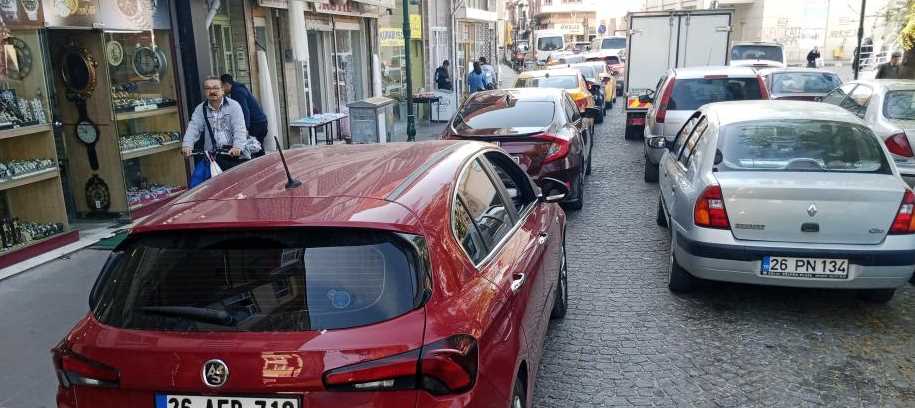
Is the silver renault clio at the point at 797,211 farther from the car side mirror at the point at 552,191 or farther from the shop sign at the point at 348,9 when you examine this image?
the shop sign at the point at 348,9

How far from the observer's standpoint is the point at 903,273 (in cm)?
473

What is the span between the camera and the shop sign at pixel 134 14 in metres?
7.66

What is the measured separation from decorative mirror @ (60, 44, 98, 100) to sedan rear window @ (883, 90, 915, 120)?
9217 millimetres

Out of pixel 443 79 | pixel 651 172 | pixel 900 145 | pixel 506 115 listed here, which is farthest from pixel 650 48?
pixel 900 145

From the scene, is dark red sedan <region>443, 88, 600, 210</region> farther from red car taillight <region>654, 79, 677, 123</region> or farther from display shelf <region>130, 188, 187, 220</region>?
display shelf <region>130, 188, 187, 220</region>

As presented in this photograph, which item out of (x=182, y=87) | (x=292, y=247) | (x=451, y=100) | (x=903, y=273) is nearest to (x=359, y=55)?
(x=451, y=100)

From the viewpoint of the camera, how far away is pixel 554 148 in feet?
25.7

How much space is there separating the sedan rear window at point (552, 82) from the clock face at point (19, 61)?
1016 centimetres

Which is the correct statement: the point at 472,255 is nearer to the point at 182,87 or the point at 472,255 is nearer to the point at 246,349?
the point at 246,349

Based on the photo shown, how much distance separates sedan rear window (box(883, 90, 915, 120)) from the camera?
824cm

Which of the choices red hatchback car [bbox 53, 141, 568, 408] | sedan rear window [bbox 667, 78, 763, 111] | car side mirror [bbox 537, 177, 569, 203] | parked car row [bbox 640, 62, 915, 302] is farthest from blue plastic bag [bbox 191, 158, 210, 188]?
sedan rear window [bbox 667, 78, 763, 111]

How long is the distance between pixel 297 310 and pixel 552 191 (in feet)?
9.12

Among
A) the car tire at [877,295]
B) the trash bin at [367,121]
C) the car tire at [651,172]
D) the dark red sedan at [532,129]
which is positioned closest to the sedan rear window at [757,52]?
the car tire at [651,172]

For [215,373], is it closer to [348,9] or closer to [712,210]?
[712,210]
